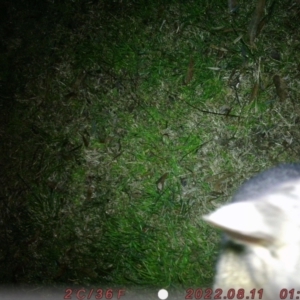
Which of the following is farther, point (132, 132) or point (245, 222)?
point (132, 132)

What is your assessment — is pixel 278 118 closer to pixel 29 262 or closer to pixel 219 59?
pixel 219 59

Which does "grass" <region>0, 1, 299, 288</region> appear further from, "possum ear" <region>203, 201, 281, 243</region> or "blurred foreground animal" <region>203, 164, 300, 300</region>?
"possum ear" <region>203, 201, 281, 243</region>

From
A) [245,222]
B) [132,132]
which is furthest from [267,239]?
[132,132]

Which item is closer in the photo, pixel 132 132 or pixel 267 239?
pixel 267 239

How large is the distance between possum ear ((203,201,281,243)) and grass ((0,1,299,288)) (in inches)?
32.4

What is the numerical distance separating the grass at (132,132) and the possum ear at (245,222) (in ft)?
2.70

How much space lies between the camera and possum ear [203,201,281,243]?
993 mm

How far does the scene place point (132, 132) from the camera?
1.96 meters

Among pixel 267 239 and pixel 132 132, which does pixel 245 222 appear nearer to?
pixel 267 239

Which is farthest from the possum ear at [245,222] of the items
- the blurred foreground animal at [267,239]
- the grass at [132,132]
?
the grass at [132,132]

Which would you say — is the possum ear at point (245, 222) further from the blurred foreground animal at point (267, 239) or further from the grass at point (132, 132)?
the grass at point (132, 132)

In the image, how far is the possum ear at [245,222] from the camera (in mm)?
993

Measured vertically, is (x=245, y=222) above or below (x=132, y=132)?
below

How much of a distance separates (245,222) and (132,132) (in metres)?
1.01
